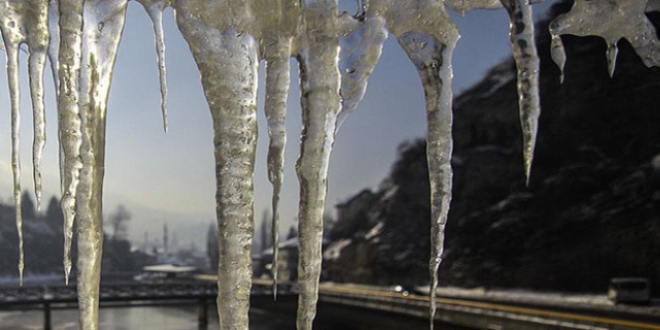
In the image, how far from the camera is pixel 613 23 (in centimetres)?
382

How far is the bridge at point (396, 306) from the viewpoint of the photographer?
15102mm

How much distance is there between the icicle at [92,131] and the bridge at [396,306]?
12.1 metres

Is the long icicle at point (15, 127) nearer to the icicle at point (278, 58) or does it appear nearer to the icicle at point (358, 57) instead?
the icicle at point (278, 58)

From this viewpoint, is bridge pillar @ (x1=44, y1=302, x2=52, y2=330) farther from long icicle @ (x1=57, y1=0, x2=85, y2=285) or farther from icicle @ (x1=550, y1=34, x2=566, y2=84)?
icicle @ (x1=550, y1=34, x2=566, y2=84)

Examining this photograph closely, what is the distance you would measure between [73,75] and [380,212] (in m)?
32.9

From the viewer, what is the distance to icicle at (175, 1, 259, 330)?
255 cm

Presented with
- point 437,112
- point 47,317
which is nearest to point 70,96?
point 437,112

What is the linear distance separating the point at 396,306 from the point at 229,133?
2073 centimetres

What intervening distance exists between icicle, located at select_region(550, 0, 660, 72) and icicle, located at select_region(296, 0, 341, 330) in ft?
5.57

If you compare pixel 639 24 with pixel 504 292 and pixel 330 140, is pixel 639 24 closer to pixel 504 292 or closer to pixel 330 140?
pixel 330 140

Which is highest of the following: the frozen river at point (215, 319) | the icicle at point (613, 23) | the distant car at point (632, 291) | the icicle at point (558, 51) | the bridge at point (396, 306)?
the icicle at point (613, 23)

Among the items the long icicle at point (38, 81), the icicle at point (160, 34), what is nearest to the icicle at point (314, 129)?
the icicle at point (160, 34)

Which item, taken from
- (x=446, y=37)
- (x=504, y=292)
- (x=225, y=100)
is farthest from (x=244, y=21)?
(x=504, y=292)

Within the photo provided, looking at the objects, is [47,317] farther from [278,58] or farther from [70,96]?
[278,58]
